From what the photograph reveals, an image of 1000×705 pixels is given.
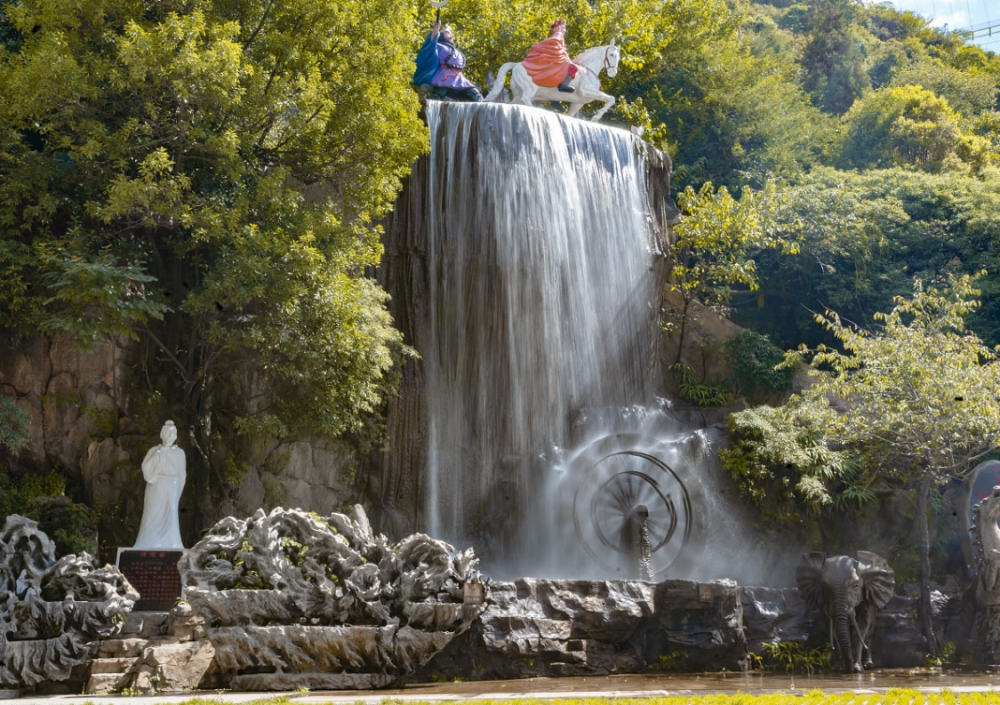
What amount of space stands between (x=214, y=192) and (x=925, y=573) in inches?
510

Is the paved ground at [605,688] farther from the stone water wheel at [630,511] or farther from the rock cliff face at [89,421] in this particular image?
the rock cliff face at [89,421]

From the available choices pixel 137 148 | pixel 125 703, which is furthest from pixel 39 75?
pixel 125 703

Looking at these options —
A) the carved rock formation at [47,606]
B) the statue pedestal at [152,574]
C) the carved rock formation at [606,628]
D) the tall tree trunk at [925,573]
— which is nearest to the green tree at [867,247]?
the tall tree trunk at [925,573]

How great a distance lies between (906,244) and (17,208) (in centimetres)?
2198

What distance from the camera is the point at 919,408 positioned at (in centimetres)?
1816

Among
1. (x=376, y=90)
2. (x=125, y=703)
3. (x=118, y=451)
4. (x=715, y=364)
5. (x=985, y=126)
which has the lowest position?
(x=125, y=703)

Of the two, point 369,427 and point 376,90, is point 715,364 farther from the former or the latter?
point 376,90

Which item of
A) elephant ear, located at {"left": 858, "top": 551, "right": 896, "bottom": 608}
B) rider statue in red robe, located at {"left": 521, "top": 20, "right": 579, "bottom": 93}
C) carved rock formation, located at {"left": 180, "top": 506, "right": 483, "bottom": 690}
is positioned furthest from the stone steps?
rider statue in red robe, located at {"left": 521, "top": 20, "right": 579, "bottom": 93}

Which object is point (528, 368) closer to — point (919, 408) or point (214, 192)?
point (214, 192)

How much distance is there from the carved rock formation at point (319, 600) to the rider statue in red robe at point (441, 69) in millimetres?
12034

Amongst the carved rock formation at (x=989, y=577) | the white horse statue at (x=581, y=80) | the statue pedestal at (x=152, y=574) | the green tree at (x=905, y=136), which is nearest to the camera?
the statue pedestal at (x=152, y=574)

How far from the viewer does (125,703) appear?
9.09 m

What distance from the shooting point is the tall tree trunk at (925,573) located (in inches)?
637

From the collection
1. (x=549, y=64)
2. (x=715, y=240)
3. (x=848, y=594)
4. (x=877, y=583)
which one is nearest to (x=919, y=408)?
(x=877, y=583)
